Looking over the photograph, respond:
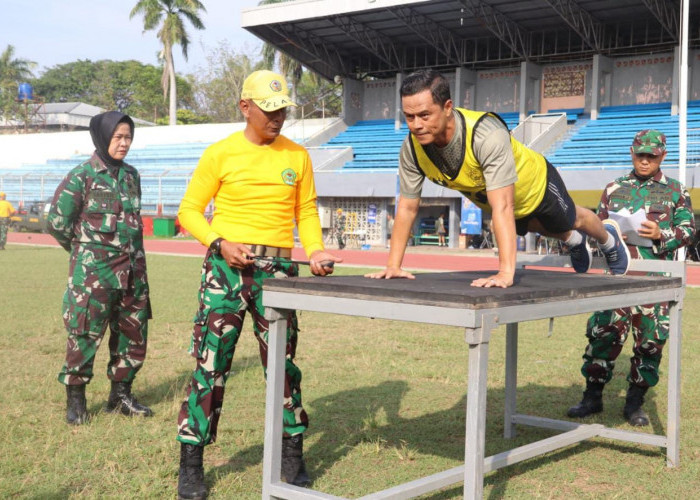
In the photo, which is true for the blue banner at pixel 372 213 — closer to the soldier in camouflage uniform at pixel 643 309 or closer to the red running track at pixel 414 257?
the red running track at pixel 414 257

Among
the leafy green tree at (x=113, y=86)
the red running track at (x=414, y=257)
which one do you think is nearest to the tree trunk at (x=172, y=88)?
the leafy green tree at (x=113, y=86)

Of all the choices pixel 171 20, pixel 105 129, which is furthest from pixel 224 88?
pixel 105 129

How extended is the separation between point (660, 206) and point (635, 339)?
0.95 meters

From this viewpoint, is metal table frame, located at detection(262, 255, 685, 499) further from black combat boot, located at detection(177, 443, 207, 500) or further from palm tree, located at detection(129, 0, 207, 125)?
palm tree, located at detection(129, 0, 207, 125)

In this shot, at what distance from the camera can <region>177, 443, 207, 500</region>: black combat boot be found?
422 centimetres

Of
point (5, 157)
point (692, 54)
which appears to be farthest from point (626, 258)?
point (5, 157)

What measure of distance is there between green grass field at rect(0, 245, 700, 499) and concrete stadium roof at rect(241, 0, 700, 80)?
2628cm

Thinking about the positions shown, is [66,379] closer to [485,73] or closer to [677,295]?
[677,295]

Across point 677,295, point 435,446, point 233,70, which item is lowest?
point 435,446

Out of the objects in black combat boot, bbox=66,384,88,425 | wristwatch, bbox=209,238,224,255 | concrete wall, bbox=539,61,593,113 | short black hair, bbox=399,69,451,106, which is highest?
concrete wall, bbox=539,61,593,113

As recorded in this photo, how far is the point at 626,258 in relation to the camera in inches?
227

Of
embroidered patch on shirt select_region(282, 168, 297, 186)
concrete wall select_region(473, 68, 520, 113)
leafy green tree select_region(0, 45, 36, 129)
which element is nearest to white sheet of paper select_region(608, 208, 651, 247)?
embroidered patch on shirt select_region(282, 168, 297, 186)

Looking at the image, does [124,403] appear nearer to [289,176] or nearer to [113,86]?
[289,176]

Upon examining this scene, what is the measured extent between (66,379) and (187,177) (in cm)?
3332
